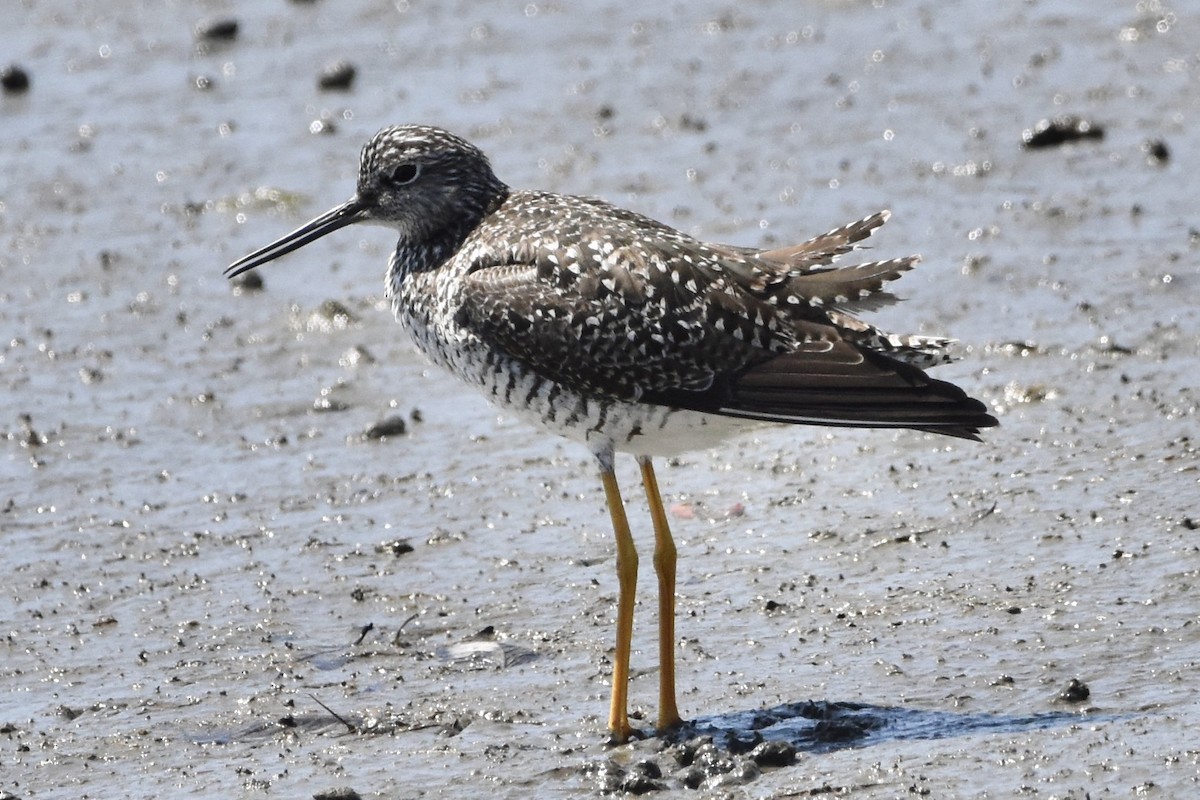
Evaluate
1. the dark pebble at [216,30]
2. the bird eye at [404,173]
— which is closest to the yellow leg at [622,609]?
the bird eye at [404,173]

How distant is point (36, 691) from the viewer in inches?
298

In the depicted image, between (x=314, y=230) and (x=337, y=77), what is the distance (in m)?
6.49

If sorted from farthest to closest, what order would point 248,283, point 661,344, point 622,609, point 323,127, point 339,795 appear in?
point 323,127 < point 248,283 < point 622,609 < point 661,344 < point 339,795

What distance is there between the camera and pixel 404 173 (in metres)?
8.11

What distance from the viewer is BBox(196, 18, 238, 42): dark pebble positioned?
15781 millimetres

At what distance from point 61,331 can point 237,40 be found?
5.38 m

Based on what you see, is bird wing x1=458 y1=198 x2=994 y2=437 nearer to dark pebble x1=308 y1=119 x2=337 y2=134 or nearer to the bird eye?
the bird eye

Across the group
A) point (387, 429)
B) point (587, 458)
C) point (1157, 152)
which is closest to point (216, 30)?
point (387, 429)

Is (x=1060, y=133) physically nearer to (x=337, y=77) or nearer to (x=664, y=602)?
(x=337, y=77)

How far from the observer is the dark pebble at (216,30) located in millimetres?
15781

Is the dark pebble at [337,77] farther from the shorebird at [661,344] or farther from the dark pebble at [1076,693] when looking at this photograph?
the dark pebble at [1076,693]

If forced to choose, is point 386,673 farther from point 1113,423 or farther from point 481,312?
point 1113,423

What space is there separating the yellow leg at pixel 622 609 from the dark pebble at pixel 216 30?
32.1 feet

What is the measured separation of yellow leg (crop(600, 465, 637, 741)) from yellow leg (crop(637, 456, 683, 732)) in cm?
12
